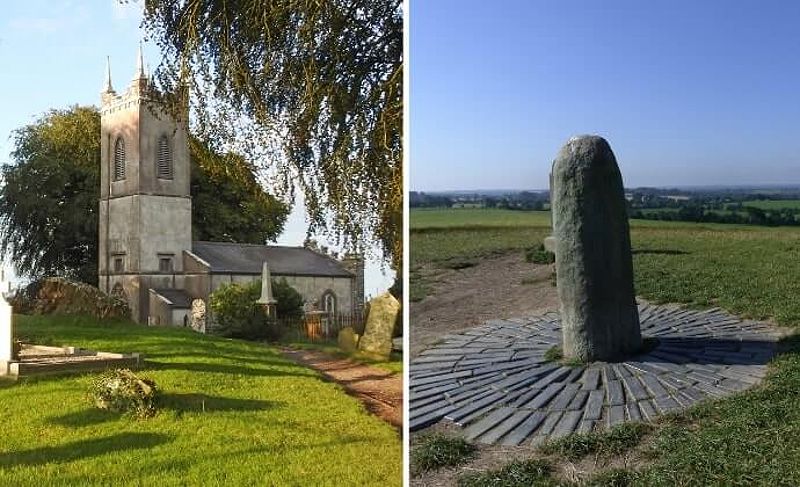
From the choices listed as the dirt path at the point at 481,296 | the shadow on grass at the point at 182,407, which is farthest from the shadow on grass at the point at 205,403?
the dirt path at the point at 481,296

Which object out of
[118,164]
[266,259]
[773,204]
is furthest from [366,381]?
[773,204]

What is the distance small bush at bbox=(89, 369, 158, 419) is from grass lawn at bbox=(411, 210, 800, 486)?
4.56ft

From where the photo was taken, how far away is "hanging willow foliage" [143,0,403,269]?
307cm

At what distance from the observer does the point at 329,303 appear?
302cm

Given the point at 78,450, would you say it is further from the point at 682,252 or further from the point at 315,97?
the point at 682,252

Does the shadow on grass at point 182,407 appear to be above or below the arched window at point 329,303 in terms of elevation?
below

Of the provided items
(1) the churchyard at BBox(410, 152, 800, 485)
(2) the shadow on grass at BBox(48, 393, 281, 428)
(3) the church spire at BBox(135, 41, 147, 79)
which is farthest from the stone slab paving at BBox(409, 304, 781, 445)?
(3) the church spire at BBox(135, 41, 147, 79)

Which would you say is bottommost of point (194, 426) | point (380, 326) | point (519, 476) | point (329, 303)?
point (519, 476)

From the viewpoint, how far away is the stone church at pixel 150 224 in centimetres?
273

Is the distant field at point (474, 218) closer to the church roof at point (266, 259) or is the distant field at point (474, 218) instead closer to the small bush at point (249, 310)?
the church roof at point (266, 259)

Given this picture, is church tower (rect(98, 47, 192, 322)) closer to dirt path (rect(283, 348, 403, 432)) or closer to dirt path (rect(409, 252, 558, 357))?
dirt path (rect(283, 348, 403, 432))

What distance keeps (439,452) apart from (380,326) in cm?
65

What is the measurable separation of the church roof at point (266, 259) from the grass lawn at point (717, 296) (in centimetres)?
97

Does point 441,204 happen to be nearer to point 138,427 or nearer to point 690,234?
point 690,234
